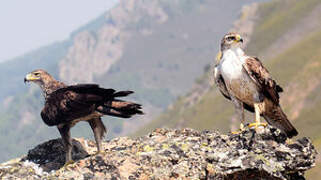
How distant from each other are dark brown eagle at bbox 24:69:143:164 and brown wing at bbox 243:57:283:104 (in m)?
3.68

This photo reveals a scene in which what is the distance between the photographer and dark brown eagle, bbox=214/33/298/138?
15305mm

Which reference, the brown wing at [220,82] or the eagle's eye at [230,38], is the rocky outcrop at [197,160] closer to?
the brown wing at [220,82]

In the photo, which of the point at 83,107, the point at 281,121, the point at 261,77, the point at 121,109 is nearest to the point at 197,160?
the point at 121,109

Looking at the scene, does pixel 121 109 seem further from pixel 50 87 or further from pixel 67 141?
pixel 50 87

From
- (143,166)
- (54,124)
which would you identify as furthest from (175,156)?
(54,124)

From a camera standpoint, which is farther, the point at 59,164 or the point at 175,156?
the point at 59,164

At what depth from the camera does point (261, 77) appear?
15.4 meters

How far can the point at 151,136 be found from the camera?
15.4 metres

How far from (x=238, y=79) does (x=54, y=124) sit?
6.10m

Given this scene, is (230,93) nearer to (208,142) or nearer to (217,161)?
(208,142)

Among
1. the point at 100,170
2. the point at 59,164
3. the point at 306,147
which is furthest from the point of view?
the point at 59,164

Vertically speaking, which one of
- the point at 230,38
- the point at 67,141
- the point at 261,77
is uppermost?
the point at 230,38

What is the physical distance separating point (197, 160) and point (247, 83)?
145 inches

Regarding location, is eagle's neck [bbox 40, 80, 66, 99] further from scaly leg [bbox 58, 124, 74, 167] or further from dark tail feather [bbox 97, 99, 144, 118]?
dark tail feather [bbox 97, 99, 144, 118]
